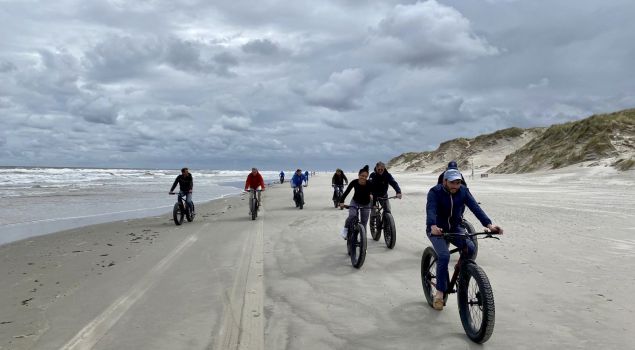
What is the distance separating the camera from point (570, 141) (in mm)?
46281

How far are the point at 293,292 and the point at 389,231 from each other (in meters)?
4.10

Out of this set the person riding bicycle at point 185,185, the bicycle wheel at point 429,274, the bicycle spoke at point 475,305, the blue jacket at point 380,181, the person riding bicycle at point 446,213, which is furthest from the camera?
the person riding bicycle at point 185,185

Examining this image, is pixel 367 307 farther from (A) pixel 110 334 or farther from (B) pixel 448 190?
(A) pixel 110 334

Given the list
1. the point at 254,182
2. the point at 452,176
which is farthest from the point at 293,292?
the point at 254,182

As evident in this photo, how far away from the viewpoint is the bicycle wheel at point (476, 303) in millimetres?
4594

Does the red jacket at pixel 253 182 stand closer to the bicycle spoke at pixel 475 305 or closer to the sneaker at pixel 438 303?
the sneaker at pixel 438 303

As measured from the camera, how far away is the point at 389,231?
10469mm

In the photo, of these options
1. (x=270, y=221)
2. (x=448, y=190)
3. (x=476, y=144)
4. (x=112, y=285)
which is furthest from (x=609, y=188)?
(x=476, y=144)

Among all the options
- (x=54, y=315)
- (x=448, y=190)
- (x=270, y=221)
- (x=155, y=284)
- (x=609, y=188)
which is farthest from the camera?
(x=609, y=188)

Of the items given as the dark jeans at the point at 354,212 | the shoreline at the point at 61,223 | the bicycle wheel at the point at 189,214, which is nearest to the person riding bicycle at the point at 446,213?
the dark jeans at the point at 354,212

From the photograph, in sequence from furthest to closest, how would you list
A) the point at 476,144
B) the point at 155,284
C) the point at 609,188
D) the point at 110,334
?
the point at 476,144 → the point at 609,188 → the point at 155,284 → the point at 110,334

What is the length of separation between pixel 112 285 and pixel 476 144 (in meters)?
84.0

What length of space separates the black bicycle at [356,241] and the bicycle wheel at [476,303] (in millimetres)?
3045

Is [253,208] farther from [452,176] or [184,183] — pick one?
Answer: [452,176]
